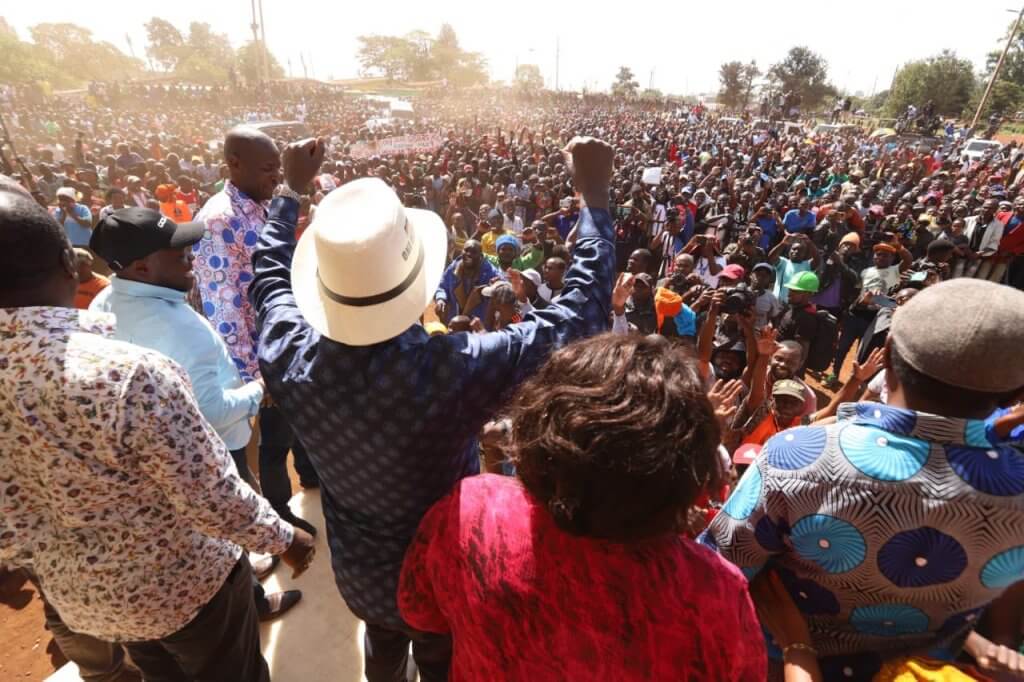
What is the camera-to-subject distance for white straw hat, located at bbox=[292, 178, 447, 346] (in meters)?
1.20

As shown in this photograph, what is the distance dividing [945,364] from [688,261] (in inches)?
175

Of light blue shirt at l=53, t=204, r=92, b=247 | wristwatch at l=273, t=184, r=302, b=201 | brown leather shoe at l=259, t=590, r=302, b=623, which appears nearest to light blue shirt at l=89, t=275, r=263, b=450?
wristwatch at l=273, t=184, r=302, b=201

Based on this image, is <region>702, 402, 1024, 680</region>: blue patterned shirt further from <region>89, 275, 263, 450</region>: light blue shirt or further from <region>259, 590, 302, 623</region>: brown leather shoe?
<region>259, 590, 302, 623</region>: brown leather shoe

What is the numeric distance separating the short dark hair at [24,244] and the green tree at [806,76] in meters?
60.0

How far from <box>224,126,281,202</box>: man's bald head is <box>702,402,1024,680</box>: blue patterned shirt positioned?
2466 mm

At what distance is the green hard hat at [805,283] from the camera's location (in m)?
4.94

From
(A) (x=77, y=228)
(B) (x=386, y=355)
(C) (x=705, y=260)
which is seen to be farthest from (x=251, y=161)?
(A) (x=77, y=228)

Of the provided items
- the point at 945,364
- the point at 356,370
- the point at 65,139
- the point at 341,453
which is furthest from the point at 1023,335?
the point at 65,139

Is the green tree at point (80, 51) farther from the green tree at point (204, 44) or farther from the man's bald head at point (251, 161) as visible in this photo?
the man's bald head at point (251, 161)

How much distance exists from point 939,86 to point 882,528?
54512 mm

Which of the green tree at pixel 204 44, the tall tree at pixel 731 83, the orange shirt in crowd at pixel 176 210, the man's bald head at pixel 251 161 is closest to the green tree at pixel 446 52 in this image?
the green tree at pixel 204 44

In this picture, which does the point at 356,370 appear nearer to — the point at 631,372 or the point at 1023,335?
the point at 631,372

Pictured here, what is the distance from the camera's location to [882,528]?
108 cm

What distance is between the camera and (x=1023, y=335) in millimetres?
959
